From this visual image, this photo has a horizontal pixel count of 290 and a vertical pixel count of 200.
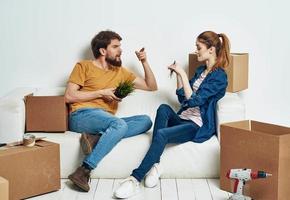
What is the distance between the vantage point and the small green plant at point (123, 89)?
386 centimetres

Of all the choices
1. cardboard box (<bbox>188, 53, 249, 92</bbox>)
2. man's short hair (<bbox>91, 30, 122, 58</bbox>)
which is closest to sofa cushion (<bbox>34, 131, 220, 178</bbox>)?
cardboard box (<bbox>188, 53, 249, 92</bbox>)

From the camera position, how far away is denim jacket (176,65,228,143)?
3.65 metres

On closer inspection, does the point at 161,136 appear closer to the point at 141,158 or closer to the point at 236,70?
the point at 141,158

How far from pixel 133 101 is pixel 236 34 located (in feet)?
3.34

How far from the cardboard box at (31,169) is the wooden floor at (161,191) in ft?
0.26

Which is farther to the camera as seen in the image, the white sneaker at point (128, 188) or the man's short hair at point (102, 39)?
the man's short hair at point (102, 39)

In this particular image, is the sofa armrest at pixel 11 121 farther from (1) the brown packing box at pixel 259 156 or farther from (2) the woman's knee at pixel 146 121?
(1) the brown packing box at pixel 259 156

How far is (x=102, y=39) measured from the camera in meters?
4.02

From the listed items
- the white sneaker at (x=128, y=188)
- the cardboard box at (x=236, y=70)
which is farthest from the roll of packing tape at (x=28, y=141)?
the cardboard box at (x=236, y=70)

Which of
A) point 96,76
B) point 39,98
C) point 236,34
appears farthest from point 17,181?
point 236,34

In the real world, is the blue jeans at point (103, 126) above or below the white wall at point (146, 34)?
below

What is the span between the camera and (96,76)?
398 cm

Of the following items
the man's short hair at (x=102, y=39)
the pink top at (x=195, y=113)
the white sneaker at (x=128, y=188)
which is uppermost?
the man's short hair at (x=102, y=39)

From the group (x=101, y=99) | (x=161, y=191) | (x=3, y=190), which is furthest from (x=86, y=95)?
(x=3, y=190)
